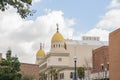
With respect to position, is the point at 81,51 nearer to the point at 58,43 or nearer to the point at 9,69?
the point at 58,43

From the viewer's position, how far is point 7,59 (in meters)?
53.6

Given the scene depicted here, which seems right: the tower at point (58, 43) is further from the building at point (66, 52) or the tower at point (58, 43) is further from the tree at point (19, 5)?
the tree at point (19, 5)

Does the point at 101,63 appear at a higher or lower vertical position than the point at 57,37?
lower

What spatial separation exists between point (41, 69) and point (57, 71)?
31473 millimetres

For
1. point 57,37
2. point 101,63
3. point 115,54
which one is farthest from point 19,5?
point 57,37

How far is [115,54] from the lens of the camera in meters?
75.3

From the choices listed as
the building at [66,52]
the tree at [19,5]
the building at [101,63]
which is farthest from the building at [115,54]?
the building at [66,52]

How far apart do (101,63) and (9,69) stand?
161 feet

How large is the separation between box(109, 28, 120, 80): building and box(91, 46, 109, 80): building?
9.83 m

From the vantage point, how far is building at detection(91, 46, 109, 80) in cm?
9131

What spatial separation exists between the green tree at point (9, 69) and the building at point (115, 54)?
1017 inches

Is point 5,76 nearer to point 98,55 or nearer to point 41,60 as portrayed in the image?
point 98,55

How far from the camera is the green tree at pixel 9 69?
4839 centimetres

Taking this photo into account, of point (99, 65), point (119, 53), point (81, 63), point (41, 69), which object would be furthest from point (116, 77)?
point (41, 69)
